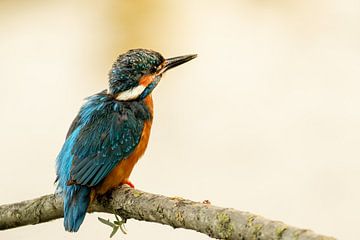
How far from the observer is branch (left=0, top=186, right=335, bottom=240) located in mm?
2020

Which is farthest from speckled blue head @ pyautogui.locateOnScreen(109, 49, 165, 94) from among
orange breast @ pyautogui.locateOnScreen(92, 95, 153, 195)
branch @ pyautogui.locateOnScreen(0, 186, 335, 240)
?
branch @ pyautogui.locateOnScreen(0, 186, 335, 240)

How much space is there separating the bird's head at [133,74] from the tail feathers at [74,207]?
47 cm

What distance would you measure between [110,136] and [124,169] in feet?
0.42

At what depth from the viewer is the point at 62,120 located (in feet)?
18.3

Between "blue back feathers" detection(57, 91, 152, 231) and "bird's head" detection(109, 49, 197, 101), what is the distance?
0.04 meters

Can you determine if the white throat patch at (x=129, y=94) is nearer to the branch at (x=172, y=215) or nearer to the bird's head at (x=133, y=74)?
the bird's head at (x=133, y=74)

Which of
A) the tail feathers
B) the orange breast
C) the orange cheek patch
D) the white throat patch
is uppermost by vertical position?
the orange cheek patch

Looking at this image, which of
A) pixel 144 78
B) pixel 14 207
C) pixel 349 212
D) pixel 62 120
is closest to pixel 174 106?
pixel 62 120

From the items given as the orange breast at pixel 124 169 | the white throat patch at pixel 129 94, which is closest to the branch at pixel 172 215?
the orange breast at pixel 124 169

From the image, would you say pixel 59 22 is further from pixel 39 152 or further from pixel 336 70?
pixel 336 70

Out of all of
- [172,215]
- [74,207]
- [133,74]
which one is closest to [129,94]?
[133,74]

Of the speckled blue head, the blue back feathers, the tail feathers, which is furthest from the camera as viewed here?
the speckled blue head

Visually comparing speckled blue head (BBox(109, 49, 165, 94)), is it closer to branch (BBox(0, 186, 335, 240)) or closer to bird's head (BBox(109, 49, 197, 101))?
bird's head (BBox(109, 49, 197, 101))

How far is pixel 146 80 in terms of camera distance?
331 cm
